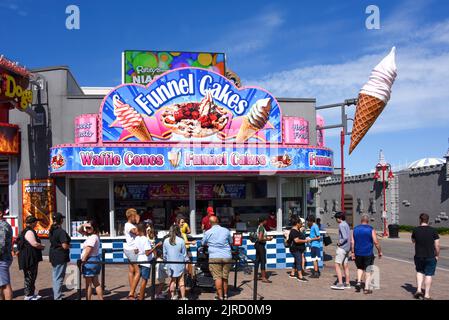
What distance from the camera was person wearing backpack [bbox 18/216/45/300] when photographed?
841 cm

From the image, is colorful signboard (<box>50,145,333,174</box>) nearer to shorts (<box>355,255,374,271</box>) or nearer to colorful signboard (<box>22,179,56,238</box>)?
colorful signboard (<box>22,179,56,238</box>)

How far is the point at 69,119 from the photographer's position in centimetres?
1434

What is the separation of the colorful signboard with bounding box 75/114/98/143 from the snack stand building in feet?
0.10

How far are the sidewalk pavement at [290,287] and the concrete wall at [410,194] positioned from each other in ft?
64.7

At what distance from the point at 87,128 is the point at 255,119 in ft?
17.1

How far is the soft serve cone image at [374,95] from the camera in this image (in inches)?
546

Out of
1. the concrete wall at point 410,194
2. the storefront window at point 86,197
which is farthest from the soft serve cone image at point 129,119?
the concrete wall at point 410,194

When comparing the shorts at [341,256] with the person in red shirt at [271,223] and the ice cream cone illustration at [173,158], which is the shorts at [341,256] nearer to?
the person in red shirt at [271,223]

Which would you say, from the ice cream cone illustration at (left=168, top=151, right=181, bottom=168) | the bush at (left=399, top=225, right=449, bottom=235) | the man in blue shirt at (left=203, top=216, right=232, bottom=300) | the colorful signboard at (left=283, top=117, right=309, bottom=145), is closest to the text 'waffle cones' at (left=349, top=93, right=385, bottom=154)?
the colorful signboard at (left=283, top=117, right=309, bottom=145)

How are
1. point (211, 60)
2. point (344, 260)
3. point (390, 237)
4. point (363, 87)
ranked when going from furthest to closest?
point (390, 237) < point (211, 60) < point (363, 87) < point (344, 260)
